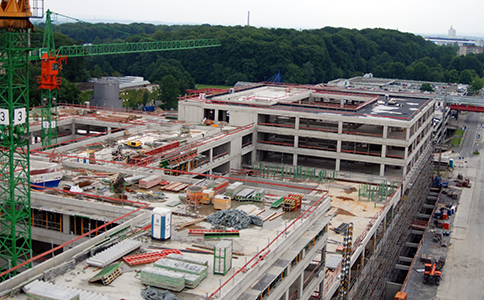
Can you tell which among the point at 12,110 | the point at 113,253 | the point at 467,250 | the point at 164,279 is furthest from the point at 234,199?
the point at 467,250

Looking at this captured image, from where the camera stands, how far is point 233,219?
41250 mm

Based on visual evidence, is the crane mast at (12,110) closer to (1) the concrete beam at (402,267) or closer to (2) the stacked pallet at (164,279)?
(2) the stacked pallet at (164,279)

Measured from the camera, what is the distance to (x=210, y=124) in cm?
8888

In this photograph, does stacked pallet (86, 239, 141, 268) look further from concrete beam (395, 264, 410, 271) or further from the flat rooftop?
the flat rooftop

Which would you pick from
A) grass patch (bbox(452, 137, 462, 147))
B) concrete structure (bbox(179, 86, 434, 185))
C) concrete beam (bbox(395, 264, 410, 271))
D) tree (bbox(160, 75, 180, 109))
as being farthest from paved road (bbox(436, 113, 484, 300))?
tree (bbox(160, 75, 180, 109))

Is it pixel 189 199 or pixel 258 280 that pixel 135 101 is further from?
pixel 258 280

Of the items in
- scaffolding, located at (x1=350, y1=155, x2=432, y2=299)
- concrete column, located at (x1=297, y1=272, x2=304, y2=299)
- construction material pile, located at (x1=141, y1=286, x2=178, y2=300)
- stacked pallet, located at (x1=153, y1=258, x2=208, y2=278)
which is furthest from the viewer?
scaffolding, located at (x1=350, y1=155, x2=432, y2=299)

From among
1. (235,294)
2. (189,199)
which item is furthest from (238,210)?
(235,294)

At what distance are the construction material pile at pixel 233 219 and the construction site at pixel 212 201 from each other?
0.29 ft

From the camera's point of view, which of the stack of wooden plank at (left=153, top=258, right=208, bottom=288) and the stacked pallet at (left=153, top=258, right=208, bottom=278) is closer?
the stack of wooden plank at (left=153, top=258, right=208, bottom=288)

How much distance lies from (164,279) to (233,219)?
11.2 metres

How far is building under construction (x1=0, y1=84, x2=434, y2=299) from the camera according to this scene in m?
33.1

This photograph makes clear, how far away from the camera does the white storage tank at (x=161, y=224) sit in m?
37.2

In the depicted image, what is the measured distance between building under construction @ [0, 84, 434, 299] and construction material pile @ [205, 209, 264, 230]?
0.54 feet
